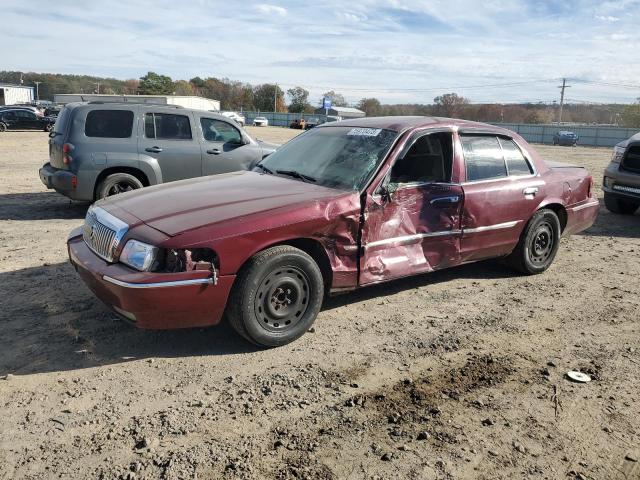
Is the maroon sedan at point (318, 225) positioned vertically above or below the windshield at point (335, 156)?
below

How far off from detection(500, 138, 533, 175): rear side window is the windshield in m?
1.56

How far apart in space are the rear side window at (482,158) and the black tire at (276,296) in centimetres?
211

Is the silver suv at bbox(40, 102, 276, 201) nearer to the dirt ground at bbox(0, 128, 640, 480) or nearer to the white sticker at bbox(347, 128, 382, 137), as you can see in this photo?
the dirt ground at bbox(0, 128, 640, 480)

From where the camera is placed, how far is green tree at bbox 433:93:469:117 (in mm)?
82887

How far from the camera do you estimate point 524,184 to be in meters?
5.66

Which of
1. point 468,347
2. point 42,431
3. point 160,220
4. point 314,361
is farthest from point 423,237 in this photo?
point 42,431

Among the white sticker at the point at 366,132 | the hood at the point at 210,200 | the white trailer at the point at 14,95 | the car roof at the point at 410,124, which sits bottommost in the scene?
the hood at the point at 210,200

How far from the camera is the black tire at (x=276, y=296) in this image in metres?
3.72

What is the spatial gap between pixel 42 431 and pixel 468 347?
296 centimetres

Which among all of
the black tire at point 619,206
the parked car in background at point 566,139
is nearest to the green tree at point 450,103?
the parked car in background at point 566,139

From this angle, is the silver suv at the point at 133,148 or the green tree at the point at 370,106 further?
the green tree at the point at 370,106

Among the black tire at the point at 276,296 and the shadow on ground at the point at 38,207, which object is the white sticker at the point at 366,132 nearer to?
the black tire at the point at 276,296

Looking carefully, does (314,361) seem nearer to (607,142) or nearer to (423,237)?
(423,237)

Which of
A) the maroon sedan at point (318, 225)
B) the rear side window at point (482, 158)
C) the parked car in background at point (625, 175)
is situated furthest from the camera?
the parked car in background at point (625, 175)
